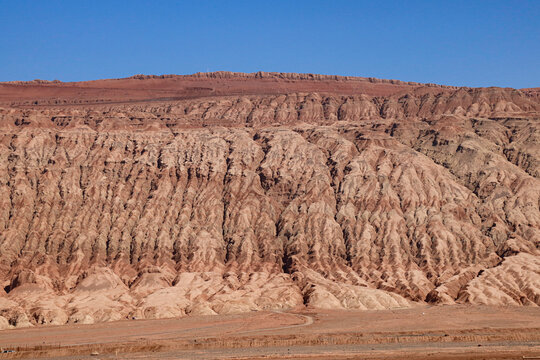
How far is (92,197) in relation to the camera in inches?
7106

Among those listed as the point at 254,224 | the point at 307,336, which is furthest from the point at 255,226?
the point at 307,336

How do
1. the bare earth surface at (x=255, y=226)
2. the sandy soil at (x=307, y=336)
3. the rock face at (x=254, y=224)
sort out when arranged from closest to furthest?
the sandy soil at (x=307, y=336) < the bare earth surface at (x=255, y=226) < the rock face at (x=254, y=224)

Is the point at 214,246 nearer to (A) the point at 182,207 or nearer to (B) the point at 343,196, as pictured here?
(A) the point at 182,207

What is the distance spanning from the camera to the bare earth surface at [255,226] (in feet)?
490

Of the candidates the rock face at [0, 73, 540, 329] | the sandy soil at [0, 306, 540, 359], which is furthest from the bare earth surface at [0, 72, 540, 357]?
the sandy soil at [0, 306, 540, 359]

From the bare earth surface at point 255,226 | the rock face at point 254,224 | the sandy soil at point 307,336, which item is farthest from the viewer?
the rock face at point 254,224

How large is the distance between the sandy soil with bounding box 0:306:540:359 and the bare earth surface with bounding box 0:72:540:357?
133 inches

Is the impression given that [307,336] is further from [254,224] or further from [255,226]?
[254,224]

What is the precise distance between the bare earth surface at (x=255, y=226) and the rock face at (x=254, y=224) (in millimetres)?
337

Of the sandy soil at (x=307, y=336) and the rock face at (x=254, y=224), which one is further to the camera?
the rock face at (x=254, y=224)

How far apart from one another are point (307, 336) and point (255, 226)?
6273 cm

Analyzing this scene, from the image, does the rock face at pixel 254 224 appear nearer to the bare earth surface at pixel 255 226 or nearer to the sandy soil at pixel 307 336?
the bare earth surface at pixel 255 226

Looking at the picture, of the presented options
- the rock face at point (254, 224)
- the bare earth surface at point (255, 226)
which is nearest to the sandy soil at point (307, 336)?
the bare earth surface at point (255, 226)

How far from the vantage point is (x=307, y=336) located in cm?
11625
